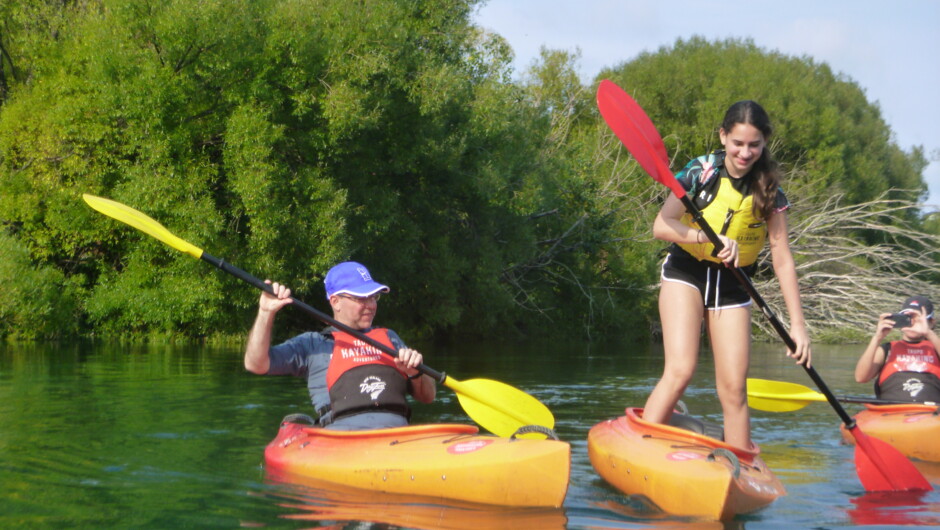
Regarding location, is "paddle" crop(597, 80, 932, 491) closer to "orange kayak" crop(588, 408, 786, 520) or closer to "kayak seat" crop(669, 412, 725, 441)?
"kayak seat" crop(669, 412, 725, 441)

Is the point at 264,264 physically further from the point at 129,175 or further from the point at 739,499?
the point at 739,499

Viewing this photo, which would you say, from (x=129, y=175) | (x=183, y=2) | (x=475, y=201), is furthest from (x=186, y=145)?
(x=475, y=201)

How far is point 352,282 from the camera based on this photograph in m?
5.04

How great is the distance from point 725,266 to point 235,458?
9.04 ft

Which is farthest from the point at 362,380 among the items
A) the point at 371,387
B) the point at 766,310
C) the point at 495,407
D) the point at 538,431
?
the point at 766,310

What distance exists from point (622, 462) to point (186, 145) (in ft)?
42.5

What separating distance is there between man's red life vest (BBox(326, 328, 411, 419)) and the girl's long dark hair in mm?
1865

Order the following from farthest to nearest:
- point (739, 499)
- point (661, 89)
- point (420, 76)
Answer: point (661, 89), point (420, 76), point (739, 499)

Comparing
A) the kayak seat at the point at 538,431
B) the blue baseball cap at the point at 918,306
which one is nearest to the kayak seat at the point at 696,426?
the kayak seat at the point at 538,431

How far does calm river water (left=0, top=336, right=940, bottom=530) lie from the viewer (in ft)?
13.4

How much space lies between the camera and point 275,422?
7008mm

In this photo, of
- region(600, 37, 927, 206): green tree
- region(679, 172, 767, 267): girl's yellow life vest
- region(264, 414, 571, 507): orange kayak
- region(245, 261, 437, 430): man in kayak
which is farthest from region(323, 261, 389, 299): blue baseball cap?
region(600, 37, 927, 206): green tree

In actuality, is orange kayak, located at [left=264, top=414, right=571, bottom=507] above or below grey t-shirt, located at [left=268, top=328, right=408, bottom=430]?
below

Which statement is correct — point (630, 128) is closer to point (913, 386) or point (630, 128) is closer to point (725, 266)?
point (725, 266)
